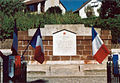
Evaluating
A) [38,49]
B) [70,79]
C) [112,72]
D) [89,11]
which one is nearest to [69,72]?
[70,79]

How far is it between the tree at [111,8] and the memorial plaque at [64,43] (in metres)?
17.7

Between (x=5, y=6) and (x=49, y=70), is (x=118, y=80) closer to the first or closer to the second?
(x=49, y=70)

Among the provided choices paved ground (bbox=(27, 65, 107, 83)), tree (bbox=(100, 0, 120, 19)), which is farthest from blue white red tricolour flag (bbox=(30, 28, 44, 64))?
tree (bbox=(100, 0, 120, 19))

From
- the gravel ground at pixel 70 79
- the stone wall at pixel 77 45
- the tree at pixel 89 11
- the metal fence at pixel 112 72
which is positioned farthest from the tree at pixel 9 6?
the metal fence at pixel 112 72

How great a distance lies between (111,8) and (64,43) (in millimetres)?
20203

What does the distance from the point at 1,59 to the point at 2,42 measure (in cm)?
1484

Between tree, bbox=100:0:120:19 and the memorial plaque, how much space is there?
57.9 feet

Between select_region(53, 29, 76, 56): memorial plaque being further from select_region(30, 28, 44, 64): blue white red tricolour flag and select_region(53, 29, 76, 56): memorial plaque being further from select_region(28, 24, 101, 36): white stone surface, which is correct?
select_region(30, 28, 44, 64): blue white red tricolour flag

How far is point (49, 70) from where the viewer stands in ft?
30.7

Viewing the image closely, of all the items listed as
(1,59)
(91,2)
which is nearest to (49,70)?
(1,59)

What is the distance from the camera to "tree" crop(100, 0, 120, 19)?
2695cm

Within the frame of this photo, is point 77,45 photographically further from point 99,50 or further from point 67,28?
point 99,50

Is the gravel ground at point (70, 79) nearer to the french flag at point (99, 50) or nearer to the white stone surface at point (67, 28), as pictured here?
the white stone surface at point (67, 28)

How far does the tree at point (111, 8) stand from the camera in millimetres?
26953
